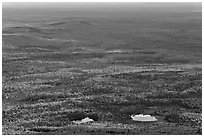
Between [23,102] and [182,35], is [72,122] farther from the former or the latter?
[182,35]

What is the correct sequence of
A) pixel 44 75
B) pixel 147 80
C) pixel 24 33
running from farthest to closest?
pixel 24 33 → pixel 44 75 → pixel 147 80

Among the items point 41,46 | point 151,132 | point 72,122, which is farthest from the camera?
point 41,46

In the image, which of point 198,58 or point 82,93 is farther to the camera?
point 198,58

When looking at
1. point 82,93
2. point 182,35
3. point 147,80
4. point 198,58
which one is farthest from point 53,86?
point 182,35

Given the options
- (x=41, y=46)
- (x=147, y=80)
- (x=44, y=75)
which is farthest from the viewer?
(x=41, y=46)

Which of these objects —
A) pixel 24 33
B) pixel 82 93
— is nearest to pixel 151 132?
pixel 82 93

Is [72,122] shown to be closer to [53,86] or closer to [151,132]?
[151,132]

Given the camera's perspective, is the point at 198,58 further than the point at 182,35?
No

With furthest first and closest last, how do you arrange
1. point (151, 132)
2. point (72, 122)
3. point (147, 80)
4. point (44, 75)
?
point (44, 75) → point (147, 80) → point (72, 122) → point (151, 132)
